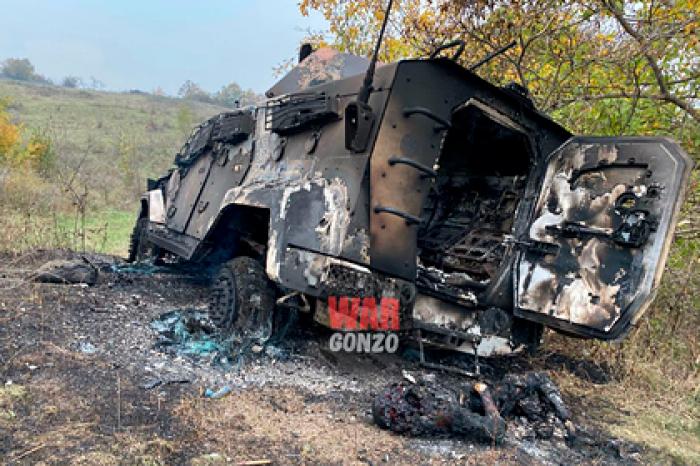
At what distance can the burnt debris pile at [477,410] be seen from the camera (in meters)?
3.18

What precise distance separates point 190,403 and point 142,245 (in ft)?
17.1

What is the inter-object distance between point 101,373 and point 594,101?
5.67m

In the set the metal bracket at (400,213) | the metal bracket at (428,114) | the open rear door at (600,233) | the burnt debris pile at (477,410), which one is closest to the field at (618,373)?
the burnt debris pile at (477,410)

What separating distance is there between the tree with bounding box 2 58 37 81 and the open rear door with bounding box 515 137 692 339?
81.3m

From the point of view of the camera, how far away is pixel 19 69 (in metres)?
72.8

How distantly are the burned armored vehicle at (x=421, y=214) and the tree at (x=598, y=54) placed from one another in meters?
2.07

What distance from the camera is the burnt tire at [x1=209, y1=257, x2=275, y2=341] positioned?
4465 millimetres

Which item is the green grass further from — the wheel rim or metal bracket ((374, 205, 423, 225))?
metal bracket ((374, 205, 423, 225))

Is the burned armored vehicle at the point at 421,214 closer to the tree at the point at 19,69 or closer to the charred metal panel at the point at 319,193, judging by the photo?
the charred metal panel at the point at 319,193

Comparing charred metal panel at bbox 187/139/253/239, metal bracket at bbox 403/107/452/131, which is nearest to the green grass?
charred metal panel at bbox 187/139/253/239

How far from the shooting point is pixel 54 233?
8586 millimetres

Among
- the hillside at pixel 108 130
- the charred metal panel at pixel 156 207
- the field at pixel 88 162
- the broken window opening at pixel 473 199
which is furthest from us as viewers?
the hillside at pixel 108 130

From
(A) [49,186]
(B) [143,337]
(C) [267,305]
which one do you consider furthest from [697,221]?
(A) [49,186]

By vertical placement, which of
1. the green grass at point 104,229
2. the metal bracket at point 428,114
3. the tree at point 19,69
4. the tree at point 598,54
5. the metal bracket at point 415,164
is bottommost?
the green grass at point 104,229
